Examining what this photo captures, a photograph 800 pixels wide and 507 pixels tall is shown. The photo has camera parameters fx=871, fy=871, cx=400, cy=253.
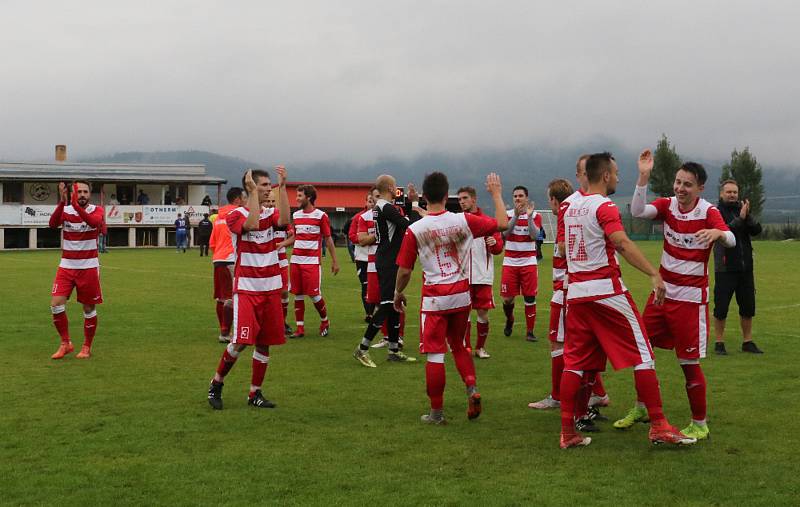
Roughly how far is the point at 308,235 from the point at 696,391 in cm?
801

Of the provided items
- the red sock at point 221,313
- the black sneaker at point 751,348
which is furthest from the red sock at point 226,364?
the black sneaker at point 751,348

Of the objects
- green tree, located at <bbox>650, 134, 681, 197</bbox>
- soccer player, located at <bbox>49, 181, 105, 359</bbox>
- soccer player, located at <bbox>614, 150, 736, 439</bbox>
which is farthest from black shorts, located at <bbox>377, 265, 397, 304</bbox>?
green tree, located at <bbox>650, 134, 681, 197</bbox>

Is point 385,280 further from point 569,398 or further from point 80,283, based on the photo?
point 569,398

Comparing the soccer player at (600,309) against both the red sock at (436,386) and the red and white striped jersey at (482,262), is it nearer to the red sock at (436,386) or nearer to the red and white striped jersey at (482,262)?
the red sock at (436,386)

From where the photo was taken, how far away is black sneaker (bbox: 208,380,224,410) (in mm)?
8492

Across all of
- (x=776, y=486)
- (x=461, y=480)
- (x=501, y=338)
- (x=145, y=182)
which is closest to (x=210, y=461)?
(x=461, y=480)

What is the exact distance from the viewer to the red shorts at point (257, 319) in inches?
330

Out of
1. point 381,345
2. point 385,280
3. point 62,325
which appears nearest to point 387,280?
point 385,280

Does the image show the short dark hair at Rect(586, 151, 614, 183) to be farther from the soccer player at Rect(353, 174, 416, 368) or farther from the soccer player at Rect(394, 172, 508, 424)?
the soccer player at Rect(353, 174, 416, 368)

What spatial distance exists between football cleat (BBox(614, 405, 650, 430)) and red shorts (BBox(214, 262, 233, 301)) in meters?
7.21

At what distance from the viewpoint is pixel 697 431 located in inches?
288

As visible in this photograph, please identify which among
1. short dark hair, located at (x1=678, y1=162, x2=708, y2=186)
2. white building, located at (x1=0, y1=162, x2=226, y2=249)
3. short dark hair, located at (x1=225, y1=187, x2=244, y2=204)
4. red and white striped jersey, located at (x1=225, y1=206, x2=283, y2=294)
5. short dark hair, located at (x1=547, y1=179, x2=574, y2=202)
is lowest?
white building, located at (x1=0, y1=162, x2=226, y2=249)

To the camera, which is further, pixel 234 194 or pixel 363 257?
pixel 363 257

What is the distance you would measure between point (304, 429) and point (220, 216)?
726 centimetres
